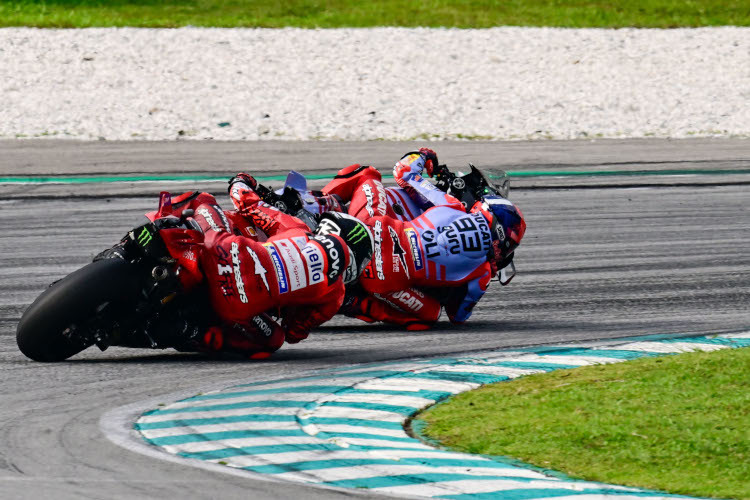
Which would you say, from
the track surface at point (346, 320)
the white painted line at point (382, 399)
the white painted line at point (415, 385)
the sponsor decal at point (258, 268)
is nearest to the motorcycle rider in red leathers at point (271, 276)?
the sponsor decal at point (258, 268)

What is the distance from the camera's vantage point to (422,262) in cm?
916

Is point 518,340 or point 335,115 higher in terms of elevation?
point 335,115

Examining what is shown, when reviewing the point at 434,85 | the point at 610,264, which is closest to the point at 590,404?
the point at 610,264

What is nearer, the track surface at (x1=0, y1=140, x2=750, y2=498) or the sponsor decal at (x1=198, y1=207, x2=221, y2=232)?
the track surface at (x1=0, y1=140, x2=750, y2=498)

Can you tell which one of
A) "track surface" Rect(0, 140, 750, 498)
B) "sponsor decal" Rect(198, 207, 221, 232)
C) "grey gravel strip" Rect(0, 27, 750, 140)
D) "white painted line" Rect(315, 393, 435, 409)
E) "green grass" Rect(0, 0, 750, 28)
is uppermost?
"green grass" Rect(0, 0, 750, 28)

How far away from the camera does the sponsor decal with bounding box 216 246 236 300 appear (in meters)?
7.72

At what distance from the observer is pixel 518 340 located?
8828 millimetres

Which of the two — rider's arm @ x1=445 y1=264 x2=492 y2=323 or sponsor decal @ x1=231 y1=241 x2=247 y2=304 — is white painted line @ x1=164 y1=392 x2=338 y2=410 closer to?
sponsor decal @ x1=231 y1=241 x2=247 y2=304

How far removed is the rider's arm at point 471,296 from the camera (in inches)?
368

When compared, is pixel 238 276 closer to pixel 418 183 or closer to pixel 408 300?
pixel 408 300

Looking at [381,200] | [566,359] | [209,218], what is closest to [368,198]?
[381,200]

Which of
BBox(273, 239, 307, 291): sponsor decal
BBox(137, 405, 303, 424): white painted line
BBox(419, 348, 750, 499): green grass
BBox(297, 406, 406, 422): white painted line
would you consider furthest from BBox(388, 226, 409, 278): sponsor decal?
BBox(137, 405, 303, 424): white painted line

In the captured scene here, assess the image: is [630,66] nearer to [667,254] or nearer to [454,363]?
[667,254]

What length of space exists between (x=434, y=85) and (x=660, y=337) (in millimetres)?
12916
